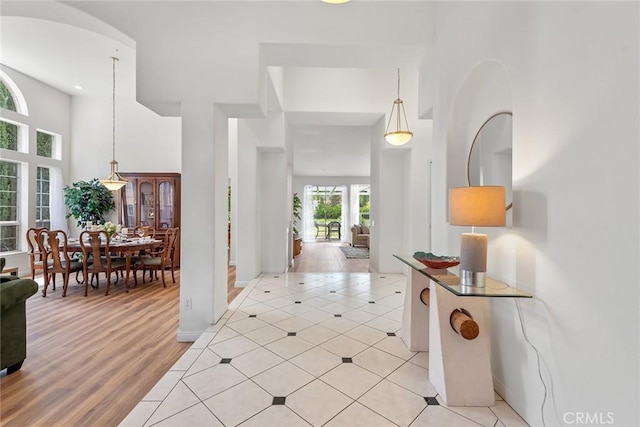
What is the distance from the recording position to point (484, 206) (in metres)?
1.81

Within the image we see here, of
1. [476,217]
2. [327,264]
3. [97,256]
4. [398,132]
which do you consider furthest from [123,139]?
[476,217]

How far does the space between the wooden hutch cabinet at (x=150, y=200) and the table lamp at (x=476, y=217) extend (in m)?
6.77

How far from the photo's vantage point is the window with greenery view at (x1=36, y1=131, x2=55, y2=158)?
261 inches

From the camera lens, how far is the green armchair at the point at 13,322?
241 cm

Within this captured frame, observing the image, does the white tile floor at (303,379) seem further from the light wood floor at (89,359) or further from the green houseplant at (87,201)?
the green houseplant at (87,201)

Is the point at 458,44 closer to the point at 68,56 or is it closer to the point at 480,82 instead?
the point at 480,82

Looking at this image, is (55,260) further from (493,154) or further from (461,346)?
(493,154)

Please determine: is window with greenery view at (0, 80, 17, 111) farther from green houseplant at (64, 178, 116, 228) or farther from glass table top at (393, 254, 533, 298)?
glass table top at (393, 254, 533, 298)

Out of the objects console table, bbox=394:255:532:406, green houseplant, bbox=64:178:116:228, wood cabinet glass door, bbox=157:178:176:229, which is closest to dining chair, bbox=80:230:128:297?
wood cabinet glass door, bbox=157:178:176:229

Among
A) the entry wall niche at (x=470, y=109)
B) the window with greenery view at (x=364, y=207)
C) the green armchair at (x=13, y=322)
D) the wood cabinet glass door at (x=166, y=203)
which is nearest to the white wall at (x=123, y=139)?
the wood cabinet glass door at (x=166, y=203)

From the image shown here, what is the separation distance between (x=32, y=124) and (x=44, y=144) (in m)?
0.57

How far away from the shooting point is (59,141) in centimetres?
708

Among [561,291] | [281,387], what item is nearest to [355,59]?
[561,291]

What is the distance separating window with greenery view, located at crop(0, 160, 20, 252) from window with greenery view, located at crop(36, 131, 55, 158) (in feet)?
1.99
